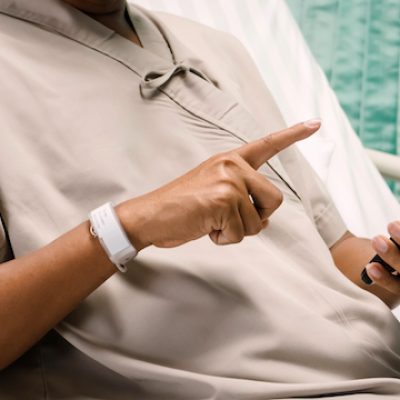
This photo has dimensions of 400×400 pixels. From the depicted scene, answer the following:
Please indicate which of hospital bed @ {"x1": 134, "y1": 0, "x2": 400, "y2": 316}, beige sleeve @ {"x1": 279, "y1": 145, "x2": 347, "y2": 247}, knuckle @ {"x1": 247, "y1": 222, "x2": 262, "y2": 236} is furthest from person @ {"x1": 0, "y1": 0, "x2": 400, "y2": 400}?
hospital bed @ {"x1": 134, "y1": 0, "x2": 400, "y2": 316}

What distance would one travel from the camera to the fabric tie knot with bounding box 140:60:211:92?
107cm

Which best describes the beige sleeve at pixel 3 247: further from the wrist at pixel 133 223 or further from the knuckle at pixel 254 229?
the knuckle at pixel 254 229

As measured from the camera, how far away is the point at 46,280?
875mm

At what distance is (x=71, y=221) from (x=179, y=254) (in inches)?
5.2

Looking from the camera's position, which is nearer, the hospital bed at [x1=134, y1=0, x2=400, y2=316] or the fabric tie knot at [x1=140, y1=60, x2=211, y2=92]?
the fabric tie knot at [x1=140, y1=60, x2=211, y2=92]

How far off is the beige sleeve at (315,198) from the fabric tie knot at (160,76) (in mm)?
219

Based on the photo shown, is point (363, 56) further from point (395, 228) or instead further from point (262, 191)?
point (262, 191)

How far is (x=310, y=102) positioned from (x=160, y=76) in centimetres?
75

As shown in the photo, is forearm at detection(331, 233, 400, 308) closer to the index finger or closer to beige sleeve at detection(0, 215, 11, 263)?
the index finger

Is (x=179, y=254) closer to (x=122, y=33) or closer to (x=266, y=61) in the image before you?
(x=122, y=33)

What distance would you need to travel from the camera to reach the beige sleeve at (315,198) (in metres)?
1.24

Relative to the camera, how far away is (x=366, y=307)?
1045 mm

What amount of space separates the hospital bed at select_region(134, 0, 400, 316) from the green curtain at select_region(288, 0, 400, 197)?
330 millimetres

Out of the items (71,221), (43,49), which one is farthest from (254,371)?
(43,49)
